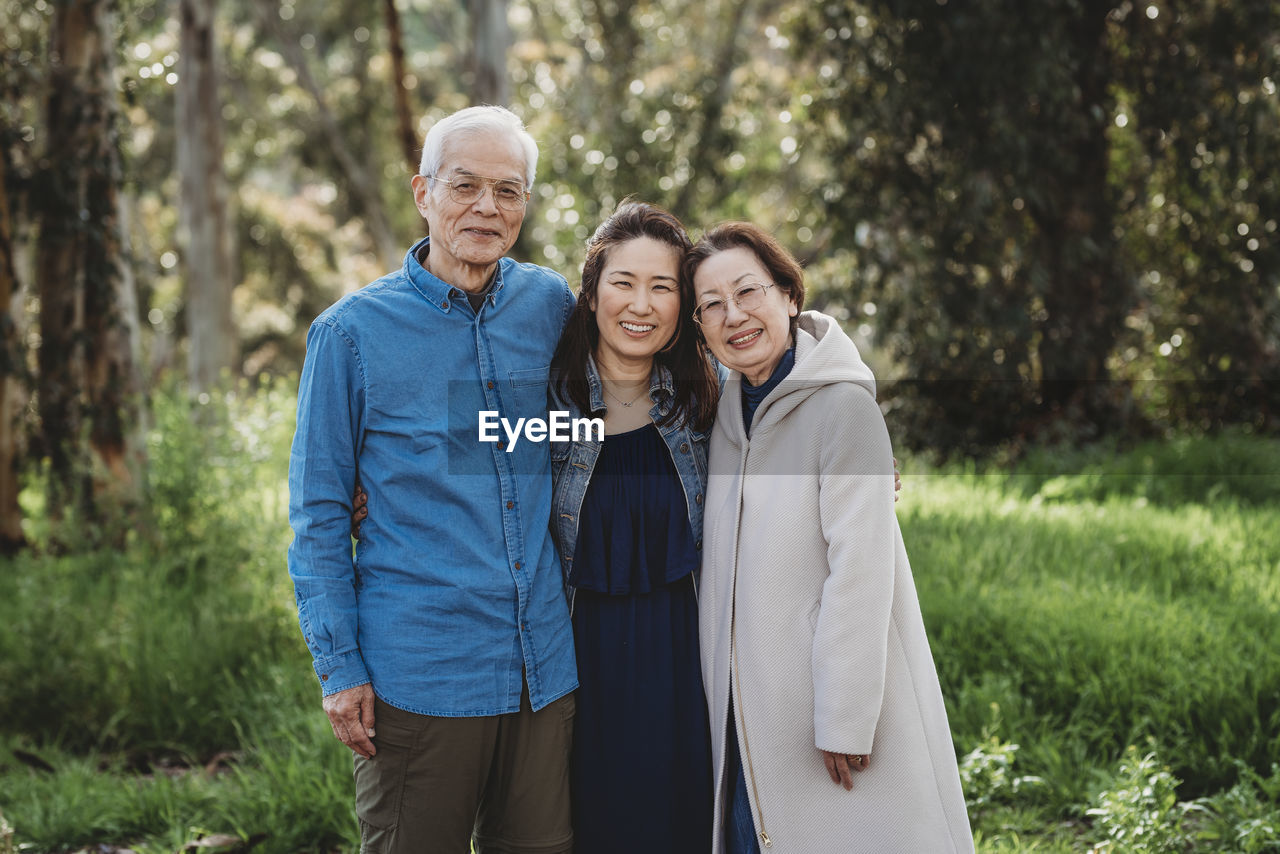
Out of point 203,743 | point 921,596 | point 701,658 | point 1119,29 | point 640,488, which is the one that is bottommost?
point 203,743

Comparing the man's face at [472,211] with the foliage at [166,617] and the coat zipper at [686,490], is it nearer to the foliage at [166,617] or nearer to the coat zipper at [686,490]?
the coat zipper at [686,490]

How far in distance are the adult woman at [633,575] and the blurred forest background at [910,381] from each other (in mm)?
1337

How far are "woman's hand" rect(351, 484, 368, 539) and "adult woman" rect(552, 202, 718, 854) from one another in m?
0.48

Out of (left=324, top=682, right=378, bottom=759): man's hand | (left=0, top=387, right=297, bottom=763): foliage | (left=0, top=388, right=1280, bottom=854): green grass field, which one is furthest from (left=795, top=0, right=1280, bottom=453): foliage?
(left=324, top=682, right=378, bottom=759): man's hand

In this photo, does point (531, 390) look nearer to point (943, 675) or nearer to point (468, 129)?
point (468, 129)

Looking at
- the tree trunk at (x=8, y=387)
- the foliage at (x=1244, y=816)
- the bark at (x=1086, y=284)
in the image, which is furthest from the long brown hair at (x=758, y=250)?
the bark at (x=1086, y=284)

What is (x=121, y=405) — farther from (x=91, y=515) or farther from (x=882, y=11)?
(x=882, y=11)

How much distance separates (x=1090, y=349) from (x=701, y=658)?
24.4 ft

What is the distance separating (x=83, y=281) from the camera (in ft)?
22.1

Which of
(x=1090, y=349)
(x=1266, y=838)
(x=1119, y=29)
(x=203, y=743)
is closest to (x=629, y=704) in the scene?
(x=1266, y=838)

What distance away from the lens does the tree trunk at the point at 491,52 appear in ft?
47.0

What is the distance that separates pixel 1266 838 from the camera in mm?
3279

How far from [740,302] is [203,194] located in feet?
44.1

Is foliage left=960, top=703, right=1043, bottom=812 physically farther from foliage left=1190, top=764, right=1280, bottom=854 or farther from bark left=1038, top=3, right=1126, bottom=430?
bark left=1038, top=3, right=1126, bottom=430
